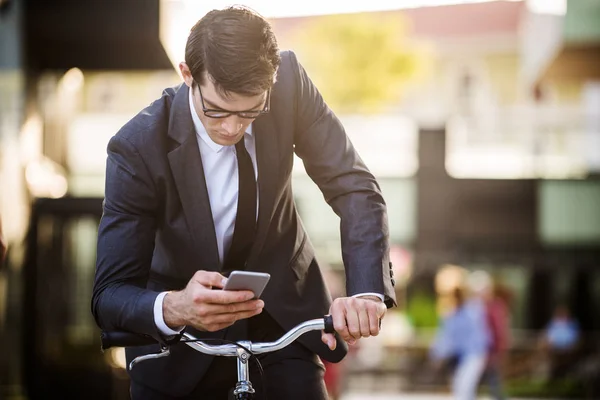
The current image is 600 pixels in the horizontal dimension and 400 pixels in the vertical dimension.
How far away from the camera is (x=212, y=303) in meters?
A: 2.82

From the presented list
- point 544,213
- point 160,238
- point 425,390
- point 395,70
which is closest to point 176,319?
point 160,238

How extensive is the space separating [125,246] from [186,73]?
1.77 ft

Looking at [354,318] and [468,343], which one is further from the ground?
[354,318]

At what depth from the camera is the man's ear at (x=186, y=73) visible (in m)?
3.18

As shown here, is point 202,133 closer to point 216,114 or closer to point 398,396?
point 216,114

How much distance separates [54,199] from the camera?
44.8 feet

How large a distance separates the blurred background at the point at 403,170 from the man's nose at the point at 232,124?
8.23 m

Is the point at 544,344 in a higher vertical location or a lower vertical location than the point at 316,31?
lower

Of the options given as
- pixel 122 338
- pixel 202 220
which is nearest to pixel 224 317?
pixel 122 338

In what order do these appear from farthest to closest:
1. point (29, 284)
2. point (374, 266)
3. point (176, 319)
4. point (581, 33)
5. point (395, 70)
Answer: point (395, 70) → point (581, 33) → point (29, 284) → point (374, 266) → point (176, 319)

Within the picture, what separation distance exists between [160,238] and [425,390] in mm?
19271

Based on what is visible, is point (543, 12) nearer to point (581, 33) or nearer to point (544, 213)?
point (581, 33)

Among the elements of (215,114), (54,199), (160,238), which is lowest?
(54,199)

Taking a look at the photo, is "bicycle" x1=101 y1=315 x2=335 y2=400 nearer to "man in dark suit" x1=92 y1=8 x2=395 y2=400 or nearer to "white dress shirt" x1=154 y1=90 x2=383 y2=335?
"man in dark suit" x1=92 y1=8 x2=395 y2=400
